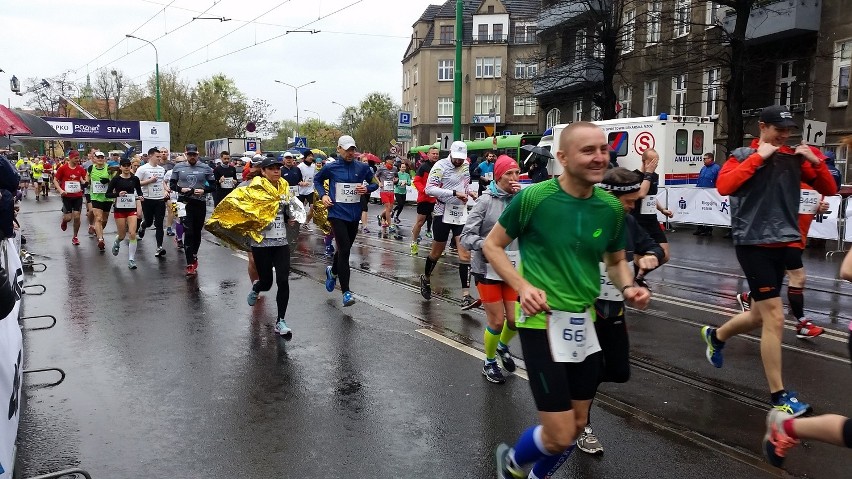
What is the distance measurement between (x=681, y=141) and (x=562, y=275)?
18035mm

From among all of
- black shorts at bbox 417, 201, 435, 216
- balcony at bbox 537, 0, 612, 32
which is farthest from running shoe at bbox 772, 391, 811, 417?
balcony at bbox 537, 0, 612, 32

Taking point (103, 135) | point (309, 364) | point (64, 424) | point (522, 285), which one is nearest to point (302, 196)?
point (309, 364)

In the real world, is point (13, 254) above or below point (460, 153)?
below

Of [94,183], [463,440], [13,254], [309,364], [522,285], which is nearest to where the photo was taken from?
[522,285]

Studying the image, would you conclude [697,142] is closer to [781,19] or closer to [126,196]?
[781,19]

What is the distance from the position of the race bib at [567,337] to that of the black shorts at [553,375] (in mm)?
30

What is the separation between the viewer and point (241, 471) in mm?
4160

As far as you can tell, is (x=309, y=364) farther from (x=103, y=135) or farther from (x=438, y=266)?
(x=103, y=135)

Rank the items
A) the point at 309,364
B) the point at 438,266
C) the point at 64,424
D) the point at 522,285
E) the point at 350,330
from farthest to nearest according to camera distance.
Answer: the point at 438,266 → the point at 350,330 → the point at 309,364 → the point at 64,424 → the point at 522,285

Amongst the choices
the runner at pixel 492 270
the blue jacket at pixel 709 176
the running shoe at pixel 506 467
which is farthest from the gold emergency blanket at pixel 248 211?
the blue jacket at pixel 709 176

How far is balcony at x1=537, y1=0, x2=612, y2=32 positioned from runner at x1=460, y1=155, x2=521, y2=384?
2574 cm

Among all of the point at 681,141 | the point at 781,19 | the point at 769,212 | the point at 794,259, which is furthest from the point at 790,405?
the point at 781,19

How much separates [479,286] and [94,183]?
10862mm

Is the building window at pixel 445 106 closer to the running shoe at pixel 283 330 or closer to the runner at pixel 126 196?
the runner at pixel 126 196
